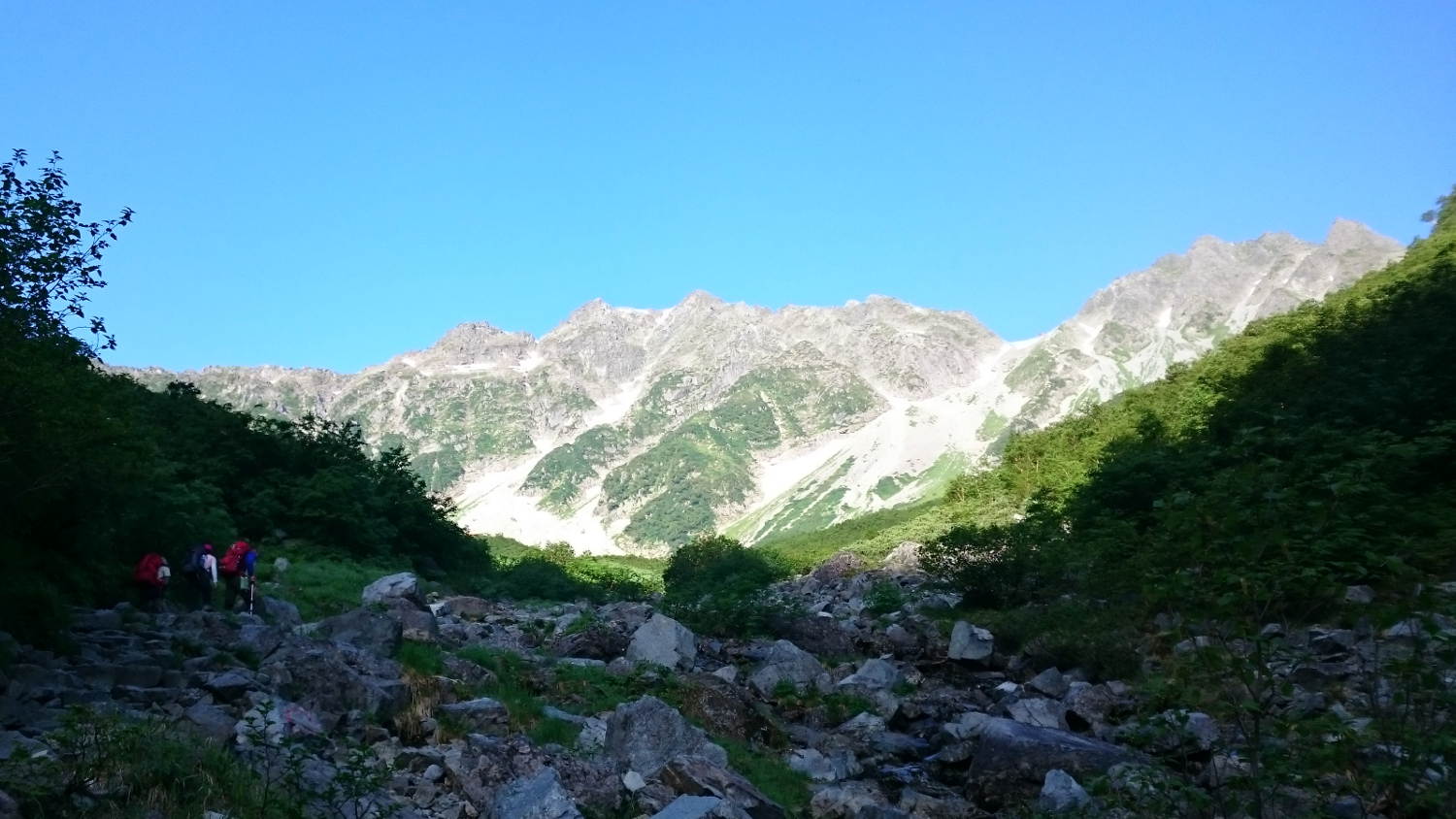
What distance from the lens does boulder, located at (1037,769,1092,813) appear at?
9.20m

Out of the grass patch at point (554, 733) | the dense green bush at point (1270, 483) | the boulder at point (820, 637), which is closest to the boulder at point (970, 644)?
the dense green bush at point (1270, 483)

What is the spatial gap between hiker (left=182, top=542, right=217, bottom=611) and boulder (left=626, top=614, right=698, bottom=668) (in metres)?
7.99

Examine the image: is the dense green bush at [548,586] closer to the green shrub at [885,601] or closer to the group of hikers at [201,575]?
the green shrub at [885,601]

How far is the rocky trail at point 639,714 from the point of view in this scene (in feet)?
28.0

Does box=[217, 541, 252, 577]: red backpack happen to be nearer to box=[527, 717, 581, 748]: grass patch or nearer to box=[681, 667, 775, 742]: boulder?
box=[681, 667, 775, 742]: boulder

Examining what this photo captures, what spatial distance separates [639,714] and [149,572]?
1061 cm

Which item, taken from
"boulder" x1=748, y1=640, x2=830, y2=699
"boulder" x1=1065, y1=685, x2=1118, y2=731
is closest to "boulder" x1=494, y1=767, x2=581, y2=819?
"boulder" x1=1065, y1=685, x2=1118, y2=731

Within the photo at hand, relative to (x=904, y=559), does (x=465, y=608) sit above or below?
above

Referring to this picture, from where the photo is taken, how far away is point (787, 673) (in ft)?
55.2

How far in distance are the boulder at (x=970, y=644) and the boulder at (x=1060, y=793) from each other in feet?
31.7

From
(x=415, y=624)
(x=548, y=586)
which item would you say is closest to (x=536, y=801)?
(x=415, y=624)

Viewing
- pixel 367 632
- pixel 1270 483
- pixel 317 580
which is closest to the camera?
pixel 1270 483

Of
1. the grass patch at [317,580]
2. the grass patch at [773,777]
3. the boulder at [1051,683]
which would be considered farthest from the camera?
the grass patch at [317,580]

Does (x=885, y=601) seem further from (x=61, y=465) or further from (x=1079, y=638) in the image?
(x=61, y=465)
